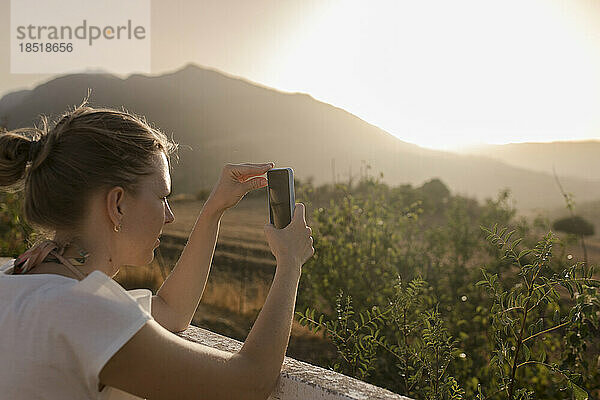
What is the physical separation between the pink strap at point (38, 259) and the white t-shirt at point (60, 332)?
0.11 metres

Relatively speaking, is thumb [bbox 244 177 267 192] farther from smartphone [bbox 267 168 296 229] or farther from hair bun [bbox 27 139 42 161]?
hair bun [bbox 27 139 42 161]

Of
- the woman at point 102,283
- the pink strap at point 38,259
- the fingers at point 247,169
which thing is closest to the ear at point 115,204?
the woman at point 102,283

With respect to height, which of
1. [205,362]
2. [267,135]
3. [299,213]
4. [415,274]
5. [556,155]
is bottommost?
[415,274]

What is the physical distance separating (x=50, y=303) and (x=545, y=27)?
3.85m

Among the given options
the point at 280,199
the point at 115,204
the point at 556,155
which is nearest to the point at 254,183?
the point at 280,199

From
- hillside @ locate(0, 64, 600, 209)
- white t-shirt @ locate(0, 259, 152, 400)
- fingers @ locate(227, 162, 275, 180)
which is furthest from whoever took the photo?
hillside @ locate(0, 64, 600, 209)

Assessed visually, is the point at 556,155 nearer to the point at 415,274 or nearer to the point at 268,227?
the point at 415,274

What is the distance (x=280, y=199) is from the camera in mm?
1371

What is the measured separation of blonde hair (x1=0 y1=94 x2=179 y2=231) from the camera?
48.9 inches

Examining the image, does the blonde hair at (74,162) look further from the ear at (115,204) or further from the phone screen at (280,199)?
the phone screen at (280,199)

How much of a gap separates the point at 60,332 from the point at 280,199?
58cm

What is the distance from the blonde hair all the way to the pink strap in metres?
0.06

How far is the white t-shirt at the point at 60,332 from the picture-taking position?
39.1 inches

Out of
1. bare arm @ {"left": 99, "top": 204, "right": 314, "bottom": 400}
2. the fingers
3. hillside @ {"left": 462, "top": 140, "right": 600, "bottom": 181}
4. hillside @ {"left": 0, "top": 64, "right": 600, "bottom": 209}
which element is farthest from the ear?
hillside @ {"left": 462, "top": 140, "right": 600, "bottom": 181}
